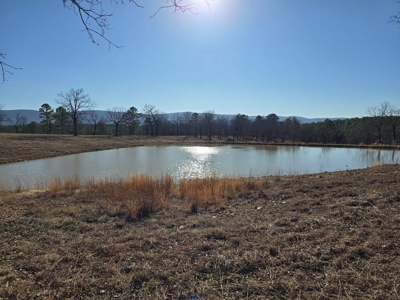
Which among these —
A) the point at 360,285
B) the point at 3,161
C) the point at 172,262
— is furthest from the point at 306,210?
the point at 3,161

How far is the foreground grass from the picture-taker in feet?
6.48

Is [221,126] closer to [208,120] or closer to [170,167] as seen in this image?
[208,120]

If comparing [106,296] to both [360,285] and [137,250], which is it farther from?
[360,285]

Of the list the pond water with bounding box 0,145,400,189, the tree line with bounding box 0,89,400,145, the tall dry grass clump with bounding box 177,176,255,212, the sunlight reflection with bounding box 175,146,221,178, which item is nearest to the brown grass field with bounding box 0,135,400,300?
the tall dry grass clump with bounding box 177,176,255,212

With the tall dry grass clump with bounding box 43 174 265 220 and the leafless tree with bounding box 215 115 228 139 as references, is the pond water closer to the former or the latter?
the tall dry grass clump with bounding box 43 174 265 220

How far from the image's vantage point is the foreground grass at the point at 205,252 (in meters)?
1.98

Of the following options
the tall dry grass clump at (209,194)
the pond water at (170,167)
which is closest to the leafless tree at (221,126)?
the pond water at (170,167)

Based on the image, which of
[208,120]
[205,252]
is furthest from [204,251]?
[208,120]

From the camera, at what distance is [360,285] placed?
195 centimetres

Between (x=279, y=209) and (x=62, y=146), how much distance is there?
28.6 meters

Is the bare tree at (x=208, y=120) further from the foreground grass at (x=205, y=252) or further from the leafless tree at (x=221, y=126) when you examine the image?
the foreground grass at (x=205, y=252)

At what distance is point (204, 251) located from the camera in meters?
2.67

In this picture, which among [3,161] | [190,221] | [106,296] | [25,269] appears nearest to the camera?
[106,296]

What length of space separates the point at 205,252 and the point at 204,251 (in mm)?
29
